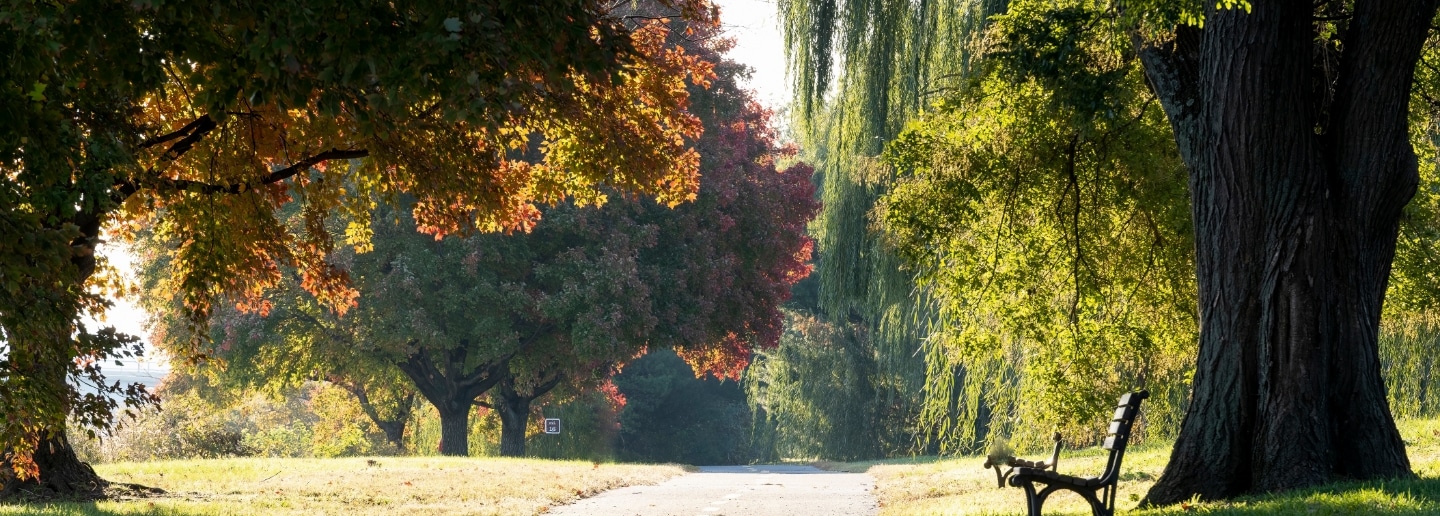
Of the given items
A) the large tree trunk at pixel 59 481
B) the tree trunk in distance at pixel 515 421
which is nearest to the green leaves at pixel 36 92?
the large tree trunk at pixel 59 481

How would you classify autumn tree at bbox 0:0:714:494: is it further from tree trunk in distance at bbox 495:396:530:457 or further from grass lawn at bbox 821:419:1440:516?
tree trunk in distance at bbox 495:396:530:457

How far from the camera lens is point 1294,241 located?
10094mm

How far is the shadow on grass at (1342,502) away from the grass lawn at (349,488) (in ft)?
21.5

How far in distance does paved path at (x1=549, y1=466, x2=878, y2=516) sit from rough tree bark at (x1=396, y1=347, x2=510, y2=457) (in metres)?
12.6

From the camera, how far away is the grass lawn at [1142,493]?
28.2 ft

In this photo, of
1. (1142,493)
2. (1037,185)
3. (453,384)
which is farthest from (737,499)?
(453,384)

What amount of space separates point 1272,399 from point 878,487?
9315mm

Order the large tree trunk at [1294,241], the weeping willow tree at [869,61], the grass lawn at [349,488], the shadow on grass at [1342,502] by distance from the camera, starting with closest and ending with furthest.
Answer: the shadow on grass at [1342,502]
the large tree trunk at [1294,241]
the grass lawn at [349,488]
the weeping willow tree at [869,61]

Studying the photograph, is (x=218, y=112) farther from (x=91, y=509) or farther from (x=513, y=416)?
(x=513, y=416)

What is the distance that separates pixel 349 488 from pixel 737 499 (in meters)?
4.52

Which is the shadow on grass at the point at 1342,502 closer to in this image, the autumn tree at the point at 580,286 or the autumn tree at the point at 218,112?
the autumn tree at the point at 218,112

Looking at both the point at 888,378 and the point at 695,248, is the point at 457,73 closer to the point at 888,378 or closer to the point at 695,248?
the point at 695,248

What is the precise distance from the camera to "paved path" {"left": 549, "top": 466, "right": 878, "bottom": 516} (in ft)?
46.3

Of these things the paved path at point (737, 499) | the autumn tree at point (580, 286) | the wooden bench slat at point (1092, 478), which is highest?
the autumn tree at point (580, 286)
